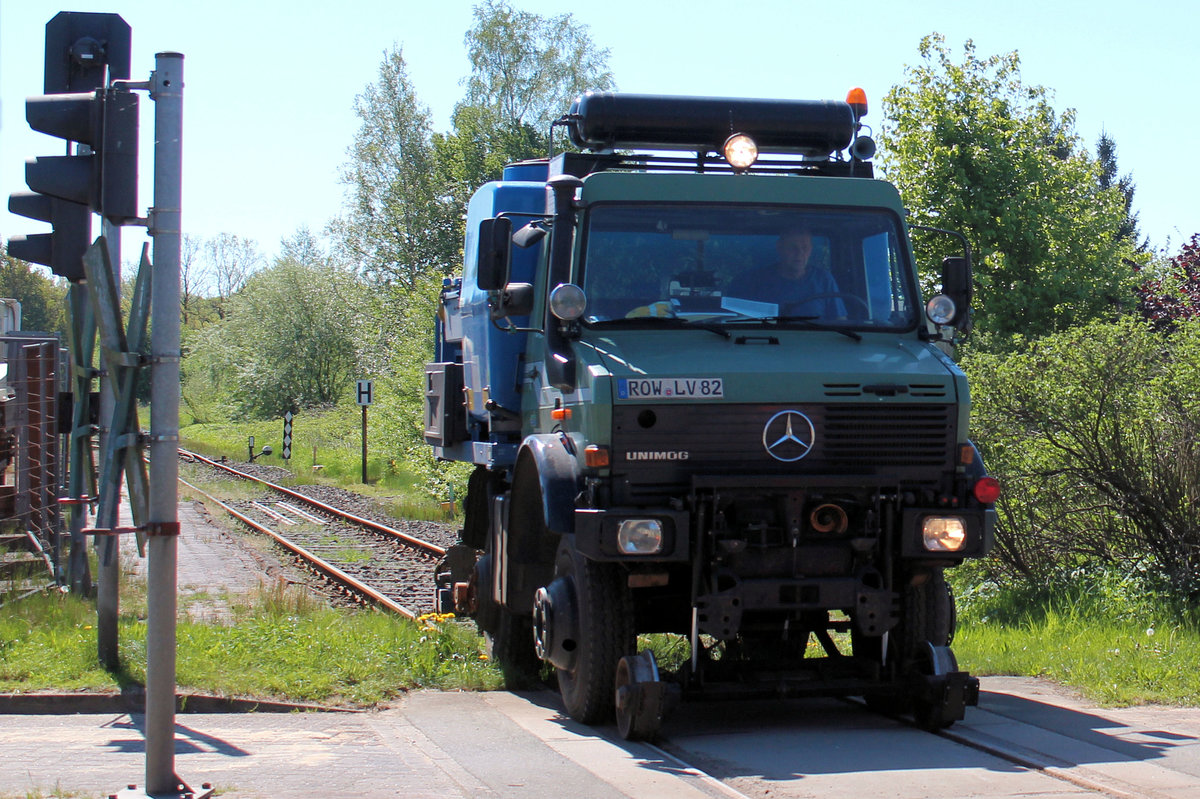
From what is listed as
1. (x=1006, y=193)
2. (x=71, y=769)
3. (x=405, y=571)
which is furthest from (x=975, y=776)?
(x=1006, y=193)

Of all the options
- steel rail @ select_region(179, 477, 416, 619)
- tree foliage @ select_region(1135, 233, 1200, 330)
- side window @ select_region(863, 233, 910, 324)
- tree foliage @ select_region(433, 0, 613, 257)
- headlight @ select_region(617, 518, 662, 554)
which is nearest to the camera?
headlight @ select_region(617, 518, 662, 554)

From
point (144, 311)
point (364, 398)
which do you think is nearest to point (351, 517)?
point (364, 398)

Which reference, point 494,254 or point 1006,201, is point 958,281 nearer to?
point 494,254

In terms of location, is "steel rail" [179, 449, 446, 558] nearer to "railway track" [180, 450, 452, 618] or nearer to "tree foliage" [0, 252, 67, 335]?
"railway track" [180, 450, 452, 618]

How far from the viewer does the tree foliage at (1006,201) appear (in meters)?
24.1

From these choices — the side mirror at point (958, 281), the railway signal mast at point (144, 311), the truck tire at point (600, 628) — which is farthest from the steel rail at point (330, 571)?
the railway signal mast at point (144, 311)

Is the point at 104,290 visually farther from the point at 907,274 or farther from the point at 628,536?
the point at 907,274

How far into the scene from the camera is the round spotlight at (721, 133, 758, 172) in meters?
7.86

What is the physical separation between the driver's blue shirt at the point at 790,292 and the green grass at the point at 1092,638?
287 centimetres

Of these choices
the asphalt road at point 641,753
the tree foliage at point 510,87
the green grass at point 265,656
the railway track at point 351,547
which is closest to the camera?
the asphalt road at point 641,753

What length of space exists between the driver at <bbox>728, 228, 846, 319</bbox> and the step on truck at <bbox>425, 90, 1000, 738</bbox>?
0.05 ft

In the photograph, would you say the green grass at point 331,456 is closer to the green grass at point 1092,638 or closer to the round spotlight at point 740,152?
Answer: the green grass at point 1092,638

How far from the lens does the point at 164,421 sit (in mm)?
5340

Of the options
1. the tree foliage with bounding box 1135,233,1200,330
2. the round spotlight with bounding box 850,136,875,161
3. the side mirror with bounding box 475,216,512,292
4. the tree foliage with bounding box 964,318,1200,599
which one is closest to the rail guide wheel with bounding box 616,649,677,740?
the side mirror with bounding box 475,216,512,292
